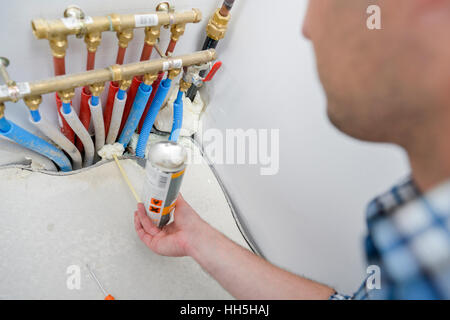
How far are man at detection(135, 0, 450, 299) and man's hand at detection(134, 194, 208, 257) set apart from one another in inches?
6.5

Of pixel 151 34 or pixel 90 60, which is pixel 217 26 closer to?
pixel 151 34

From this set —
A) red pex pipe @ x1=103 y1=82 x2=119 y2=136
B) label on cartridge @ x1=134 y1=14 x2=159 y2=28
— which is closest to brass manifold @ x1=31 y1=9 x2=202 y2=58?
label on cartridge @ x1=134 y1=14 x2=159 y2=28

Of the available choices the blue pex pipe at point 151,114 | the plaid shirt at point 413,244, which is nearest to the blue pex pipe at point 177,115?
the blue pex pipe at point 151,114

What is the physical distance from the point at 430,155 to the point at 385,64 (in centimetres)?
13

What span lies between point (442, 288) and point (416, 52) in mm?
288

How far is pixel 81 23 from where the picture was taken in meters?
0.60

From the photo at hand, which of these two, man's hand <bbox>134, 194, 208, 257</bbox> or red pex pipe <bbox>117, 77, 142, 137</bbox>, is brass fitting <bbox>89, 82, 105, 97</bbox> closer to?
red pex pipe <bbox>117, 77, 142, 137</bbox>

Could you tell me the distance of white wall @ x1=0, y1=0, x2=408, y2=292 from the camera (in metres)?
0.61

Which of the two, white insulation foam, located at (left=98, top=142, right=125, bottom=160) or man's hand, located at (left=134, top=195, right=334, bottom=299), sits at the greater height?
man's hand, located at (left=134, top=195, right=334, bottom=299)

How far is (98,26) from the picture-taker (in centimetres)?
62

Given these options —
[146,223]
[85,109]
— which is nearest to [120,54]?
[85,109]

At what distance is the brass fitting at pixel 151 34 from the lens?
709 mm
